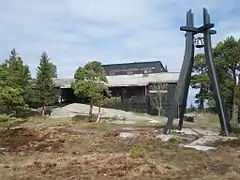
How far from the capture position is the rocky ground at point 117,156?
6664 millimetres

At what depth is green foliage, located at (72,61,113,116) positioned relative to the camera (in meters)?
20.5

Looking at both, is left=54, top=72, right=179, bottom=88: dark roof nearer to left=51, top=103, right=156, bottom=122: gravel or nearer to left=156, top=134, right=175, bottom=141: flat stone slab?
left=51, top=103, right=156, bottom=122: gravel

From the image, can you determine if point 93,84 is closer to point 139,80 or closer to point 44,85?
point 44,85

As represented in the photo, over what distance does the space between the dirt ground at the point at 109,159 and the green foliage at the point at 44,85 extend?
15779 millimetres

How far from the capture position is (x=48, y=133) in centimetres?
1230

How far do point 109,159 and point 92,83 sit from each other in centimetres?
1350

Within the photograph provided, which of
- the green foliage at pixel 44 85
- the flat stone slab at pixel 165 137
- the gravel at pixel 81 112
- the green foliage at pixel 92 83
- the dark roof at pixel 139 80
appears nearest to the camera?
the flat stone slab at pixel 165 137

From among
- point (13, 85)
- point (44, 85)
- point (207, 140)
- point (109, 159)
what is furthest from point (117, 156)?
point (44, 85)

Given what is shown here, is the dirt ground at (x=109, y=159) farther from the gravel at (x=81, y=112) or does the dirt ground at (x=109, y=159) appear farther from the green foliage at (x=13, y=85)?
the gravel at (x=81, y=112)

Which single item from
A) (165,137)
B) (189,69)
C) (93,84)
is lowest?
(165,137)

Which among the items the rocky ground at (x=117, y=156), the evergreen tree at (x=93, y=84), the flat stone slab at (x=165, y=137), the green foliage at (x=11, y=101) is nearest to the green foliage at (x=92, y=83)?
the evergreen tree at (x=93, y=84)

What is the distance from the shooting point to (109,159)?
25.3 feet

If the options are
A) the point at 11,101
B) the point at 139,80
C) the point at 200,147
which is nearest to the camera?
the point at 200,147

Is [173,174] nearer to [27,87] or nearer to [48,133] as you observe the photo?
[48,133]
